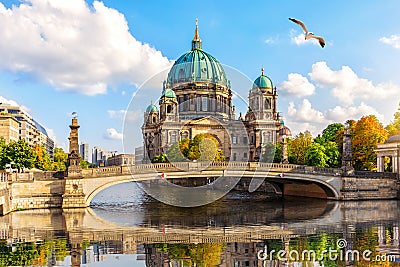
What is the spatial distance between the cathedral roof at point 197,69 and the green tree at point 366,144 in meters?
35.8

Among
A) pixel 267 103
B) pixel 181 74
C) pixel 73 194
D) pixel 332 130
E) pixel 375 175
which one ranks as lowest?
pixel 73 194

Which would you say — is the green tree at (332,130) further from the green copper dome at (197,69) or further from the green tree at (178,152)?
the green copper dome at (197,69)

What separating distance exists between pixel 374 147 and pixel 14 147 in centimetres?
3846

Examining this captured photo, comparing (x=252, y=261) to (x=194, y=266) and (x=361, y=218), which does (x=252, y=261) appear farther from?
(x=361, y=218)

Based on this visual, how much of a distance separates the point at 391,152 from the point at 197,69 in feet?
188

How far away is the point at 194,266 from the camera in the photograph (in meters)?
16.9

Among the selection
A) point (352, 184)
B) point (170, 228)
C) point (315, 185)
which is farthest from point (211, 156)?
point (170, 228)

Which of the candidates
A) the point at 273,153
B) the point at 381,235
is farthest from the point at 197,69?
the point at 381,235

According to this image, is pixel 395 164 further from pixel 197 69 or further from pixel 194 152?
pixel 197 69

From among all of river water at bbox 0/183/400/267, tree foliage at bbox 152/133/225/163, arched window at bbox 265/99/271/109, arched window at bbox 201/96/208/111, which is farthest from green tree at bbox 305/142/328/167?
arched window at bbox 265/99/271/109

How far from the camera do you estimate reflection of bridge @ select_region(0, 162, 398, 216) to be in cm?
3444

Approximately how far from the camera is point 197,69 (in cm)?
9919

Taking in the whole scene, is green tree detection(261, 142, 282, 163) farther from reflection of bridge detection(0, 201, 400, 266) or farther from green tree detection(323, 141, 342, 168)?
reflection of bridge detection(0, 201, 400, 266)

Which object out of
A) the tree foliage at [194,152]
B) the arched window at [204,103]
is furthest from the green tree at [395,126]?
the arched window at [204,103]
